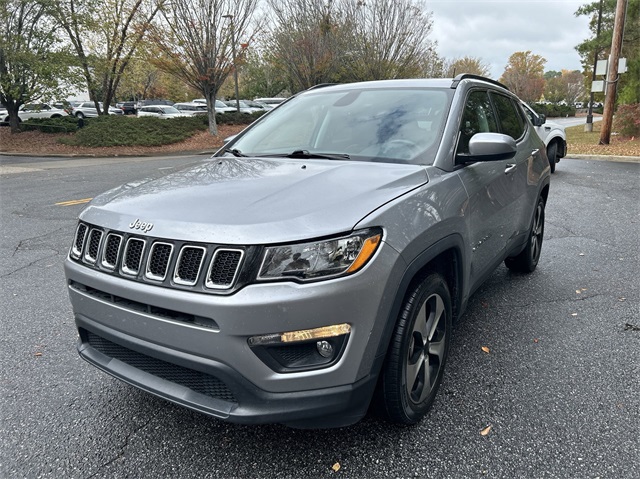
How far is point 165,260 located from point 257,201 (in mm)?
460

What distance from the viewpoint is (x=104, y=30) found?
20.9m

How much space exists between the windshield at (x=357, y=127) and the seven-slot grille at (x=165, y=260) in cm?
127

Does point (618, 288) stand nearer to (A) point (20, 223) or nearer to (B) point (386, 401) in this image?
(B) point (386, 401)

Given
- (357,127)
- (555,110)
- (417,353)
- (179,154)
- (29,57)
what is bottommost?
(179,154)

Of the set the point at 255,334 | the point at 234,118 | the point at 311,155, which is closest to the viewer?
the point at 255,334

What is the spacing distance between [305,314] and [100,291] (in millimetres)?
1015

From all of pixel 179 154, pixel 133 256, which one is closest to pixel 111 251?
pixel 133 256

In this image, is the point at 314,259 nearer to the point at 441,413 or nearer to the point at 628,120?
the point at 441,413

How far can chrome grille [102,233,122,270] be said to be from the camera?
84.7 inches

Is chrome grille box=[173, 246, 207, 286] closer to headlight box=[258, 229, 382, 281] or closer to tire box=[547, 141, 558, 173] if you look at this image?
headlight box=[258, 229, 382, 281]

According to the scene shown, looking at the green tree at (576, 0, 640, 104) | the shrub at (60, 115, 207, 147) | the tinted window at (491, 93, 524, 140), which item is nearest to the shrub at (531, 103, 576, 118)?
the green tree at (576, 0, 640, 104)

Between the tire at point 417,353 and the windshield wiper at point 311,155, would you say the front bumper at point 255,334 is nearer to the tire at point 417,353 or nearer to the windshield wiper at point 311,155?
the tire at point 417,353

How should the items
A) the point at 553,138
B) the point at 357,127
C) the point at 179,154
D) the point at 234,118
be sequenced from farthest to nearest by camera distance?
the point at 234,118 → the point at 179,154 → the point at 553,138 → the point at 357,127

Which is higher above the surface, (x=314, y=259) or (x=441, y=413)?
(x=314, y=259)
